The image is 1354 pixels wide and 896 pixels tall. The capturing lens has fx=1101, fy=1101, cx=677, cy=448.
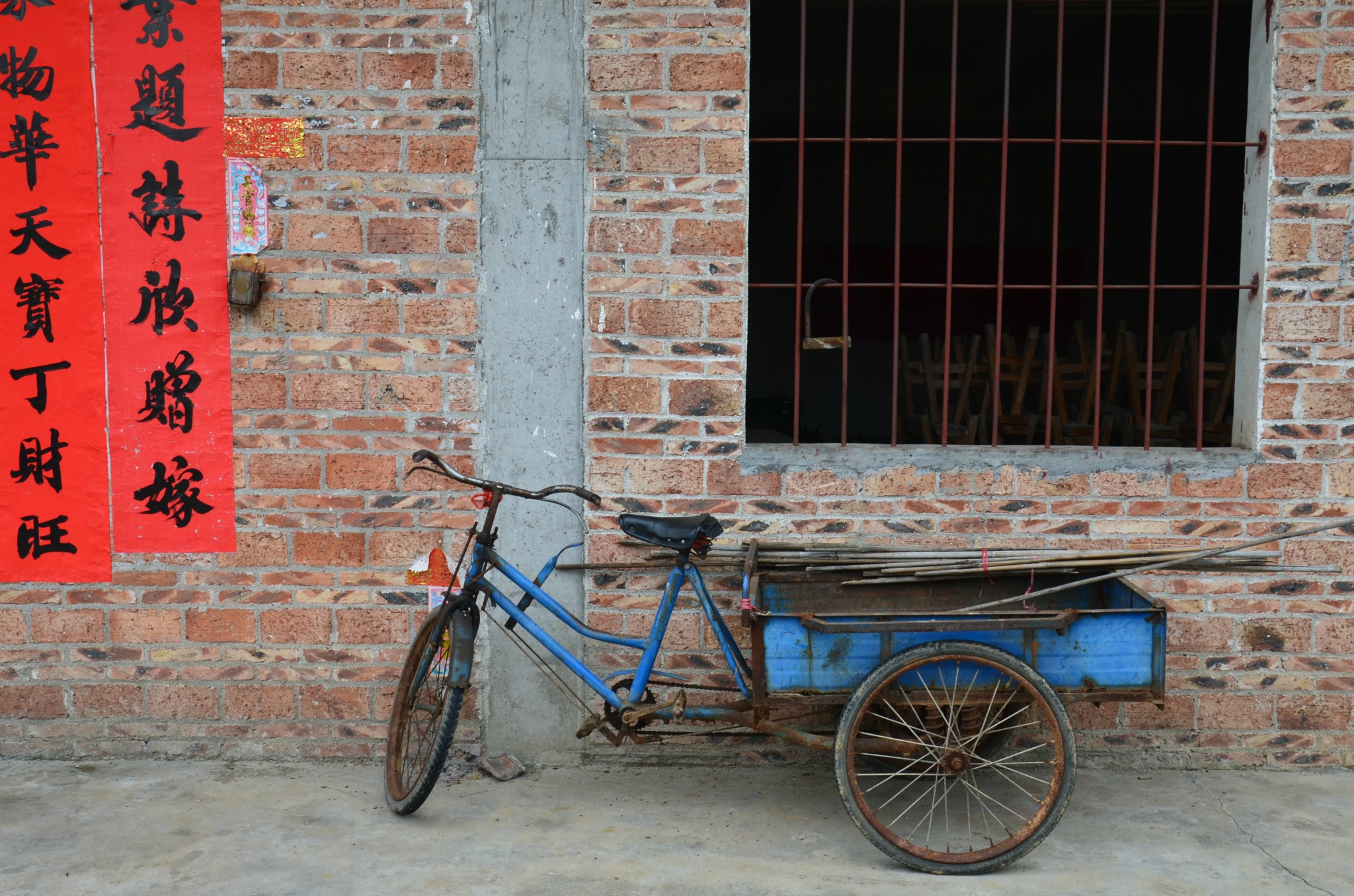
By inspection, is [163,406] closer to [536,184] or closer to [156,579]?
[156,579]

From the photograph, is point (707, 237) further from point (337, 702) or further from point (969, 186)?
point (969, 186)

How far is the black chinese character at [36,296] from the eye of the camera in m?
4.29

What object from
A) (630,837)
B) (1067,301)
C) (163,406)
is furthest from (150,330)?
(1067,301)

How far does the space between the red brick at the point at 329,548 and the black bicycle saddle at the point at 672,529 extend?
1.20 m

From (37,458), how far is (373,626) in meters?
1.48

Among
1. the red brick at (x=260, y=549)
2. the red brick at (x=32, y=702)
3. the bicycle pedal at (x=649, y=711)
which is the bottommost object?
the red brick at (x=32, y=702)

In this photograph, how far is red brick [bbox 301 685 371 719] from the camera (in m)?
4.41

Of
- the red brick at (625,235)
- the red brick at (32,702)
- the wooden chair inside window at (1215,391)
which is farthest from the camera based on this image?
the wooden chair inside window at (1215,391)

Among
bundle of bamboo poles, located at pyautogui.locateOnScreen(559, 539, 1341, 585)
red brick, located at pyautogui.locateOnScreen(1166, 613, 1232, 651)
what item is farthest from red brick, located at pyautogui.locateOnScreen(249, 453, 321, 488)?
red brick, located at pyautogui.locateOnScreen(1166, 613, 1232, 651)

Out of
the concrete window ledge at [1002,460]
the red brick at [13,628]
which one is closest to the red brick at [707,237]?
the concrete window ledge at [1002,460]

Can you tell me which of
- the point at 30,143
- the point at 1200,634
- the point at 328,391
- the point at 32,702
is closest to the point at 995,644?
the point at 1200,634

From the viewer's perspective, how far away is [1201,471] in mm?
4242

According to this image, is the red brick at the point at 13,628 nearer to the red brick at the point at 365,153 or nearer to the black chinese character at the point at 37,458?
the black chinese character at the point at 37,458

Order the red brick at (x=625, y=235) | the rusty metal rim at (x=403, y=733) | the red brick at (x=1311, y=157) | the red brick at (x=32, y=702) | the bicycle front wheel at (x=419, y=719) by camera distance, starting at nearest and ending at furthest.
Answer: the bicycle front wheel at (x=419, y=719) < the rusty metal rim at (x=403, y=733) < the red brick at (x=1311, y=157) < the red brick at (x=625, y=235) < the red brick at (x=32, y=702)
